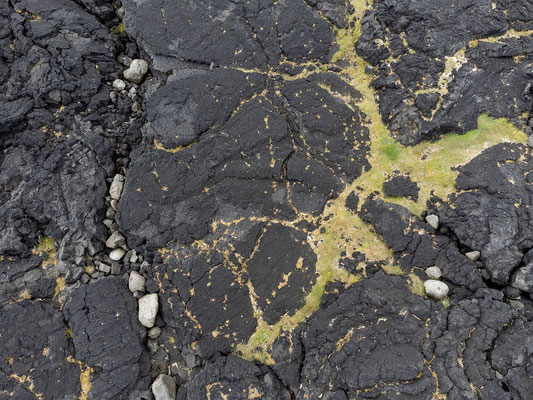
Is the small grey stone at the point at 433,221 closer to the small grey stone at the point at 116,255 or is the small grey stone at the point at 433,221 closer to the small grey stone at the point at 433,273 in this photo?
the small grey stone at the point at 433,273

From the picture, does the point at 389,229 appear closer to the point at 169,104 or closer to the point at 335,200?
the point at 335,200

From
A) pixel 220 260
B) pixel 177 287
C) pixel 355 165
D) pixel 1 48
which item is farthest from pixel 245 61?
pixel 1 48

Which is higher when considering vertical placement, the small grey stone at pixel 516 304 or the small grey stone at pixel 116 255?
the small grey stone at pixel 516 304

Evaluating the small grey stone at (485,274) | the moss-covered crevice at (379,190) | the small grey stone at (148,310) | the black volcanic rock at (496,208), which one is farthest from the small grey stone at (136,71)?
the small grey stone at (485,274)

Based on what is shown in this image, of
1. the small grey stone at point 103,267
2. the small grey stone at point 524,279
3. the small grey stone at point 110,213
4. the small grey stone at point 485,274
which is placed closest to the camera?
the small grey stone at point 524,279

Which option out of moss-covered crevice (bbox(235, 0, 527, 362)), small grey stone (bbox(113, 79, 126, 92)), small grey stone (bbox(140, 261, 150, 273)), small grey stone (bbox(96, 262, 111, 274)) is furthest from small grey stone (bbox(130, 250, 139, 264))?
small grey stone (bbox(113, 79, 126, 92))

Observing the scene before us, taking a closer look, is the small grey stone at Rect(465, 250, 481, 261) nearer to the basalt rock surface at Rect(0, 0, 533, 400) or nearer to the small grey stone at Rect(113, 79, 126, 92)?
the basalt rock surface at Rect(0, 0, 533, 400)

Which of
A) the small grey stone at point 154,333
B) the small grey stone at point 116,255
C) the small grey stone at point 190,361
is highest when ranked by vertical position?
the small grey stone at point 116,255

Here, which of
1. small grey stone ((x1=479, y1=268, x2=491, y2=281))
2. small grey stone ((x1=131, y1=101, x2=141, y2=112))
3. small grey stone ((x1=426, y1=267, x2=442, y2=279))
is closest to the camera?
small grey stone ((x1=479, y1=268, x2=491, y2=281))
